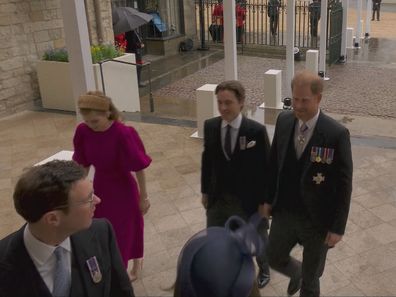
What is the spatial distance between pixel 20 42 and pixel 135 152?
687 centimetres

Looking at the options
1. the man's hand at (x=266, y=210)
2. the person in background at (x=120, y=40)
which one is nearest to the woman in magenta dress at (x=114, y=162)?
the man's hand at (x=266, y=210)

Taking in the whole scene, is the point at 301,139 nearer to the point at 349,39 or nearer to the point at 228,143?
the point at 228,143

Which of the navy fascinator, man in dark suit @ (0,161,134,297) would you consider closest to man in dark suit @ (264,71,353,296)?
man in dark suit @ (0,161,134,297)

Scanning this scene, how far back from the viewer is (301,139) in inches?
117

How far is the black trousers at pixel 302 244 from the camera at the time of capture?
308 cm

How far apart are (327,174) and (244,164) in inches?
23.2

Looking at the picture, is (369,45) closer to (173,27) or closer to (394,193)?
(173,27)

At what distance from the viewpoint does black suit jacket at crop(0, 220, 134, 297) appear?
1.72 m

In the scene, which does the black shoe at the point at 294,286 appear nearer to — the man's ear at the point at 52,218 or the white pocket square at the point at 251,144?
the white pocket square at the point at 251,144

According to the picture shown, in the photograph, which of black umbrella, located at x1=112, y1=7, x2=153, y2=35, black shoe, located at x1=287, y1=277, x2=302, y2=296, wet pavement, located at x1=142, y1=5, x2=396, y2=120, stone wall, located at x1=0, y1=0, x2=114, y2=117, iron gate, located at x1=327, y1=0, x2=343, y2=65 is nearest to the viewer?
black shoe, located at x1=287, y1=277, x2=302, y2=296

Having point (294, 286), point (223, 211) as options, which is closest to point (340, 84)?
point (294, 286)

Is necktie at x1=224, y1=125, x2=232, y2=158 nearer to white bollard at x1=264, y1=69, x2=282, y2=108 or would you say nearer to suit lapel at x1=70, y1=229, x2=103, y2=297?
suit lapel at x1=70, y1=229, x2=103, y2=297

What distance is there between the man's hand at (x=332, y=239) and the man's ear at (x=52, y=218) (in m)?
1.81

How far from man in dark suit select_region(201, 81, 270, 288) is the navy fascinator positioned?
1.97 m
